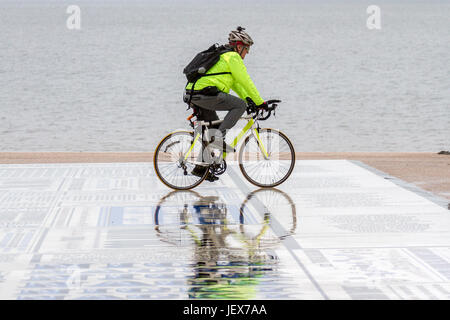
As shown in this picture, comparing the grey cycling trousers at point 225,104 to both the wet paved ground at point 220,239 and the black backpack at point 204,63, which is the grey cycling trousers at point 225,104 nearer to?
the black backpack at point 204,63

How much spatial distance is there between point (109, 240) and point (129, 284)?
1303mm

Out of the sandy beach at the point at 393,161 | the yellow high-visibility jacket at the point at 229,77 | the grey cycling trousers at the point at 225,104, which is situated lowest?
the sandy beach at the point at 393,161

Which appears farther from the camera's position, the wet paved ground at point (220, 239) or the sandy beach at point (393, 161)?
the sandy beach at point (393, 161)

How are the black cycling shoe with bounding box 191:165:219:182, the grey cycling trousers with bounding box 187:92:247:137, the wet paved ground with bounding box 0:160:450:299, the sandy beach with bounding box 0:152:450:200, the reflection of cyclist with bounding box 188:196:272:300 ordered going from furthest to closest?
1. the sandy beach with bounding box 0:152:450:200
2. the black cycling shoe with bounding box 191:165:219:182
3. the grey cycling trousers with bounding box 187:92:247:137
4. the wet paved ground with bounding box 0:160:450:299
5. the reflection of cyclist with bounding box 188:196:272:300

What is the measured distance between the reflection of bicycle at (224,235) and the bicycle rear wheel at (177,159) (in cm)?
21

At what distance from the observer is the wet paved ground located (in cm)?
548

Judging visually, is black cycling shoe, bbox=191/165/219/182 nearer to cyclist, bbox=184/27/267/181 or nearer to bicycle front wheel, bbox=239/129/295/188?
bicycle front wheel, bbox=239/129/295/188

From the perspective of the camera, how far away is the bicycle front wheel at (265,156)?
9.37 metres

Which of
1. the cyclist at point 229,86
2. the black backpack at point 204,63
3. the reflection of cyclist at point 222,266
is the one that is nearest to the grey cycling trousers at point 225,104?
the cyclist at point 229,86

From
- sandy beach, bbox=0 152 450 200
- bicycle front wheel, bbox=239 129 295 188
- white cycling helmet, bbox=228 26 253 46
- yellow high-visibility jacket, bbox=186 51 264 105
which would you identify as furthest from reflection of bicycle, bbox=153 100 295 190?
sandy beach, bbox=0 152 450 200

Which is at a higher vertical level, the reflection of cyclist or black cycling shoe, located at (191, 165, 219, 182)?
black cycling shoe, located at (191, 165, 219, 182)

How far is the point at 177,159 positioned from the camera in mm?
9258

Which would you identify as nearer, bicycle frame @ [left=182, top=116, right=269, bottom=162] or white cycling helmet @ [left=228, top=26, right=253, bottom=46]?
white cycling helmet @ [left=228, top=26, right=253, bottom=46]

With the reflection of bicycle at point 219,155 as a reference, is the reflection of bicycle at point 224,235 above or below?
below
